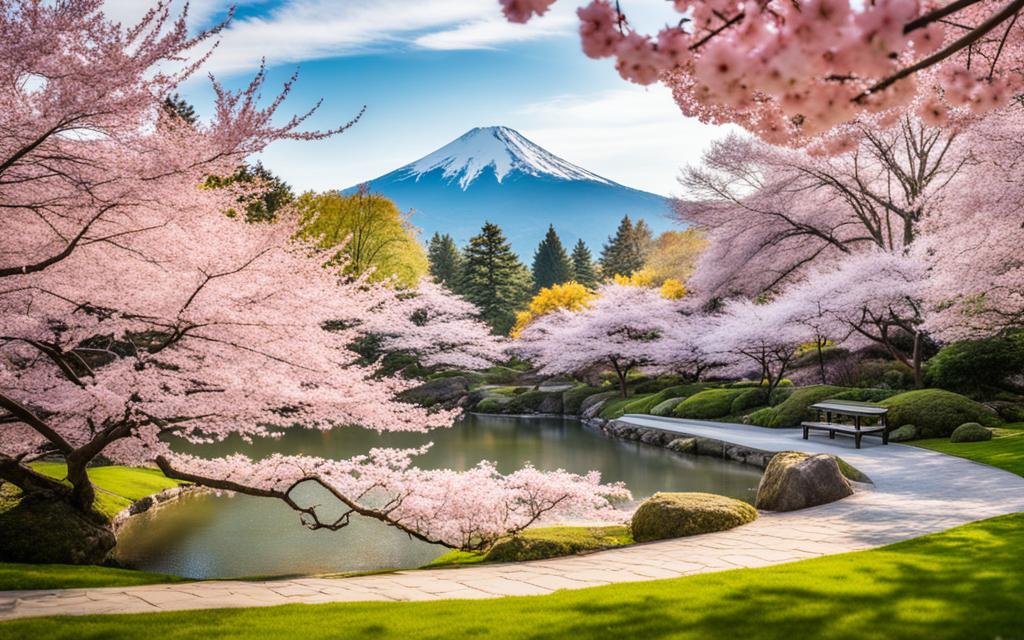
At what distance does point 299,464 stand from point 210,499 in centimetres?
581

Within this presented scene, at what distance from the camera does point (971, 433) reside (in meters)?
13.3

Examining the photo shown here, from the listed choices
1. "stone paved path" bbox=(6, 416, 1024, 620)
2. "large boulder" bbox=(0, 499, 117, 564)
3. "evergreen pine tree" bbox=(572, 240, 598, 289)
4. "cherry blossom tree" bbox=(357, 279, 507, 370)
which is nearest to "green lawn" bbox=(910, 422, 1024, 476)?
"stone paved path" bbox=(6, 416, 1024, 620)

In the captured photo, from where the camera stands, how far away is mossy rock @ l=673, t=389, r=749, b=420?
853 inches

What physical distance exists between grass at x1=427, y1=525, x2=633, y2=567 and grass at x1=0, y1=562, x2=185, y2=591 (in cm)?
307

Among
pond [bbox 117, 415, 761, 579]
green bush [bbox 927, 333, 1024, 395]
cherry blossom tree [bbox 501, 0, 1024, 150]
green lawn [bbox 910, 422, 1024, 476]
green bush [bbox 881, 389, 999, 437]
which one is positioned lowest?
pond [bbox 117, 415, 761, 579]

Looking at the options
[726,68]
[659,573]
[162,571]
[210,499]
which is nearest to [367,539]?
[162,571]

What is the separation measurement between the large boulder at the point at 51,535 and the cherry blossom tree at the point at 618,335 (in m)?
20.8

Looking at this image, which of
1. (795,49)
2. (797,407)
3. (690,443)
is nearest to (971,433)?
(797,407)

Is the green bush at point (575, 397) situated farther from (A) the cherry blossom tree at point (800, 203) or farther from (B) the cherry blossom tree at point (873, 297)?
(B) the cherry blossom tree at point (873, 297)

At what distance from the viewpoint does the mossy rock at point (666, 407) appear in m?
23.1

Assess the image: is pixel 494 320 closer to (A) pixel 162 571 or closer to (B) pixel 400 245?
(B) pixel 400 245

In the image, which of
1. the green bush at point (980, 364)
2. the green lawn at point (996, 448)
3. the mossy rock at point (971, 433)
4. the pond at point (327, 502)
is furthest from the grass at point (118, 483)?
the green bush at point (980, 364)

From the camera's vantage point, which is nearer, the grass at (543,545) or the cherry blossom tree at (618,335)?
the grass at (543,545)

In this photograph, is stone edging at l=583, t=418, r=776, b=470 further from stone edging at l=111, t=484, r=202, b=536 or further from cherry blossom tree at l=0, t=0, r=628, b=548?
stone edging at l=111, t=484, r=202, b=536
